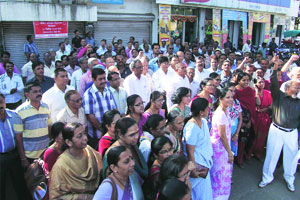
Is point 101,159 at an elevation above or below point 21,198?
above

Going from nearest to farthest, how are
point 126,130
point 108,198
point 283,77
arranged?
point 108,198 → point 126,130 → point 283,77

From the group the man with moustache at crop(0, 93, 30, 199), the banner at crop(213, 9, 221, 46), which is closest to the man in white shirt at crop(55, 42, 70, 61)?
the man with moustache at crop(0, 93, 30, 199)

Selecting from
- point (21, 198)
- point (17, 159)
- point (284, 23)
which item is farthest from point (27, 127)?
point (284, 23)

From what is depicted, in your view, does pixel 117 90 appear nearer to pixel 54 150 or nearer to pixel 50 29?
pixel 54 150

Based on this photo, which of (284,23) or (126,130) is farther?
(284,23)

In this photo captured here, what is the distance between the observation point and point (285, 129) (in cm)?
365

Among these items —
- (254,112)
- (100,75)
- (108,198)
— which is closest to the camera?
(108,198)

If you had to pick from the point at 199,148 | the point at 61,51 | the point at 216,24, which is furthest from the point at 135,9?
the point at 199,148

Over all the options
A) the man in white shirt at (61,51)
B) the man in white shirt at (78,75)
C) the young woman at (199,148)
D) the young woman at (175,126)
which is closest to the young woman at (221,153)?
the young woman at (199,148)

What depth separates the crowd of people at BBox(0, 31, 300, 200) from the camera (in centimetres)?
208

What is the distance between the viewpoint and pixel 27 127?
299 centimetres

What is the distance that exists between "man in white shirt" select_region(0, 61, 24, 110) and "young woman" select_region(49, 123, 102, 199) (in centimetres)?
316

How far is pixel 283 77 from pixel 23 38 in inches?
323

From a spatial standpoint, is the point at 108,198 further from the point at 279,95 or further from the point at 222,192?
the point at 279,95
